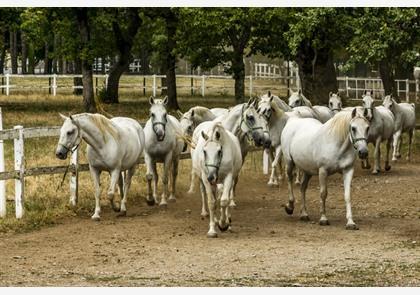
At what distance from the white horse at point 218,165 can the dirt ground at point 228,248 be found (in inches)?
15.7

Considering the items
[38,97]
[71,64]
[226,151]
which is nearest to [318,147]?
[226,151]

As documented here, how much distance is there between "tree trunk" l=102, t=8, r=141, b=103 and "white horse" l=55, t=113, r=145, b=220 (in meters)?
25.2

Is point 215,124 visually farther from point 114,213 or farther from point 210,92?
point 210,92

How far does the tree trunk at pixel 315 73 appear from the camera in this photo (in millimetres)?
38562

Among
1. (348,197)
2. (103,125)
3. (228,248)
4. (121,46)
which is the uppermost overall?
(121,46)

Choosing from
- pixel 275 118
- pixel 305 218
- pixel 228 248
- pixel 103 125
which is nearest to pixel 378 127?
pixel 275 118

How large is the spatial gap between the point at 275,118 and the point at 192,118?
1.71 meters

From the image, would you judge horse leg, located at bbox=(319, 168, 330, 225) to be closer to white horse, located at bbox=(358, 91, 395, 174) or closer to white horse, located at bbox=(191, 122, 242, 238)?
white horse, located at bbox=(191, 122, 242, 238)

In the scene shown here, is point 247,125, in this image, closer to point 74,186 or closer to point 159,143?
point 159,143

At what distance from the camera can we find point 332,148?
15.4m

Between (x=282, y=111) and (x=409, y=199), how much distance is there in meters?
3.11

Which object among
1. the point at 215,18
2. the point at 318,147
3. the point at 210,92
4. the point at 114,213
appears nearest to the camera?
the point at 318,147

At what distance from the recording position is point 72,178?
1742 cm

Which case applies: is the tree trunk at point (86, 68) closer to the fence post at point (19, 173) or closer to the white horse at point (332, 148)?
the fence post at point (19, 173)
